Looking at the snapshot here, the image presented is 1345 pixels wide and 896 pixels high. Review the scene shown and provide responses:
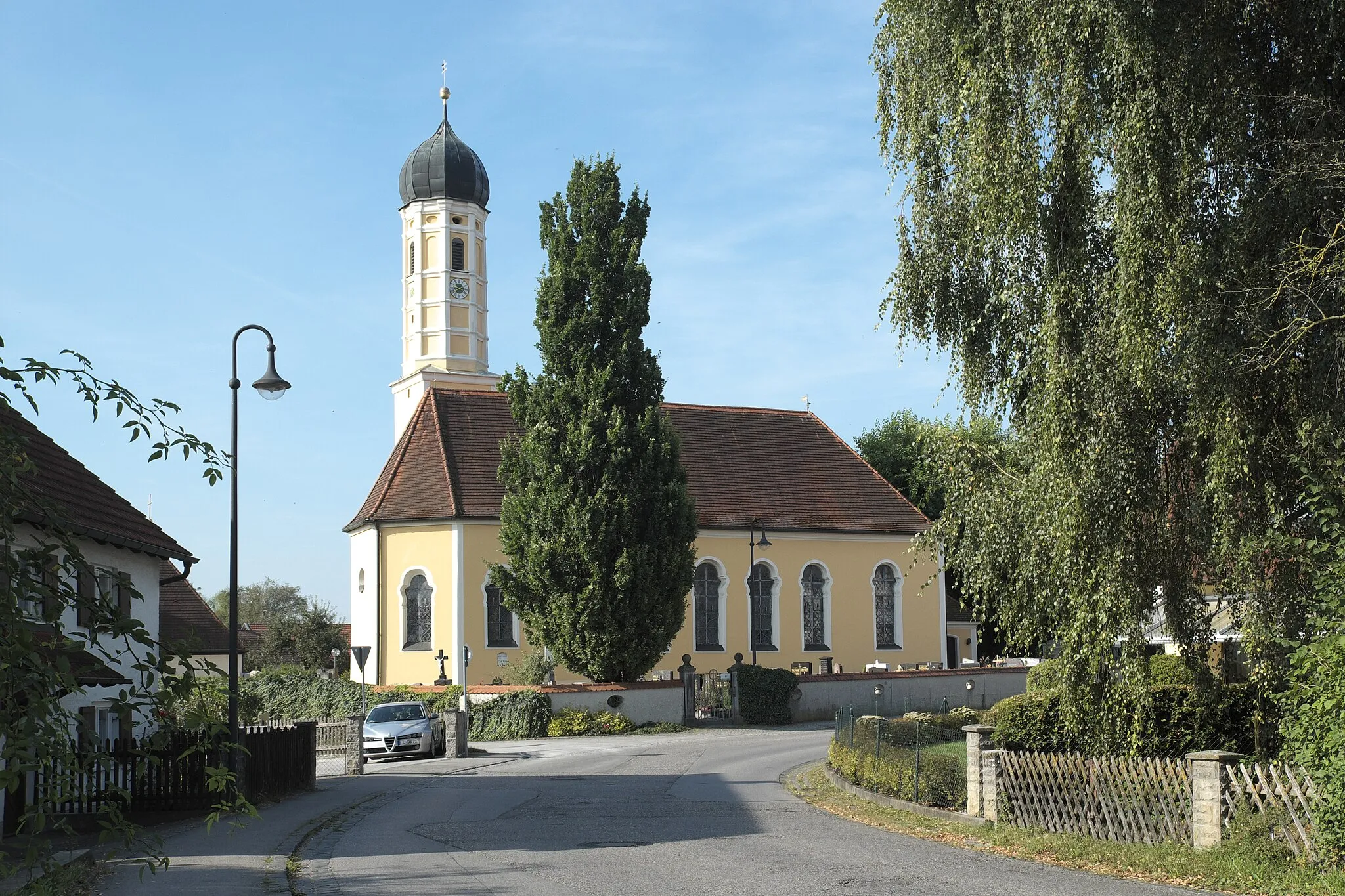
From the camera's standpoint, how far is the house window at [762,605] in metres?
49.5

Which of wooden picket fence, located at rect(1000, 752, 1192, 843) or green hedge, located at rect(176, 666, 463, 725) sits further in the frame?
green hedge, located at rect(176, 666, 463, 725)

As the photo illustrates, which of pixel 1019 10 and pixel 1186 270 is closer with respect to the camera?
pixel 1186 270

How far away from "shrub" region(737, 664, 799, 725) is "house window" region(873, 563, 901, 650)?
12.3m

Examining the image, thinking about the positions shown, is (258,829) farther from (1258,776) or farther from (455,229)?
(455,229)

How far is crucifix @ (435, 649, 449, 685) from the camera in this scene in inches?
1667

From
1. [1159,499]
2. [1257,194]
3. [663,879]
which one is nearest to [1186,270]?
[1257,194]

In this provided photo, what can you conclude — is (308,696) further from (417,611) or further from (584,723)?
(584,723)

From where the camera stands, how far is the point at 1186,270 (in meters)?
12.3

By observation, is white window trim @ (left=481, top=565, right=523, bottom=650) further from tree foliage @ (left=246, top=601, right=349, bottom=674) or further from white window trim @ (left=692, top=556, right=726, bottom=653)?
tree foliage @ (left=246, top=601, right=349, bottom=674)

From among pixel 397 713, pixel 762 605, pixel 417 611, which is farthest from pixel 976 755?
pixel 762 605

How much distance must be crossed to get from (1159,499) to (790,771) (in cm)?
1314

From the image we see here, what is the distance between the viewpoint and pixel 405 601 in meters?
45.8

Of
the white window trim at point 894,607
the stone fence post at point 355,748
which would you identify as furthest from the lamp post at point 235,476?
the white window trim at point 894,607

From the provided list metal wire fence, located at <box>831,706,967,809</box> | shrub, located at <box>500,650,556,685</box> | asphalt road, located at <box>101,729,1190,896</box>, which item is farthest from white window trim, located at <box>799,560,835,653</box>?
metal wire fence, located at <box>831,706,967,809</box>
